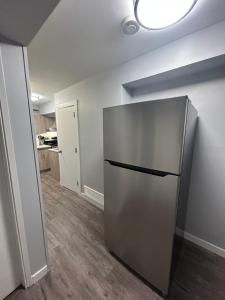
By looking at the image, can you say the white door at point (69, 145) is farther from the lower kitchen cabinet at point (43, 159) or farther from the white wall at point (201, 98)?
the lower kitchen cabinet at point (43, 159)

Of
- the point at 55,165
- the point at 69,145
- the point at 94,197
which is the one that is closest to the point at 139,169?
the point at 94,197

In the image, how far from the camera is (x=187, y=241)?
1816mm

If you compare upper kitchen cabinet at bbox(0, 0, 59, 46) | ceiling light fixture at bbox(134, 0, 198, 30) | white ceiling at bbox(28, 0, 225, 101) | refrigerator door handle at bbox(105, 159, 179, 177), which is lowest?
refrigerator door handle at bbox(105, 159, 179, 177)

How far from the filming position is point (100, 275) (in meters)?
1.40

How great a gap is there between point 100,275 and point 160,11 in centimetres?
234

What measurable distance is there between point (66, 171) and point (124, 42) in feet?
9.09

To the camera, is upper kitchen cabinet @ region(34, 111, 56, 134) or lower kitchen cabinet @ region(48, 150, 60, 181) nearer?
lower kitchen cabinet @ region(48, 150, 60, 181)

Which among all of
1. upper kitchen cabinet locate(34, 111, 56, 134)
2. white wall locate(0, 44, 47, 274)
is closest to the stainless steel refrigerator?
white wall locate(0, 44, 47, 274)

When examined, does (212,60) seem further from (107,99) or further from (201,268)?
(201,268)

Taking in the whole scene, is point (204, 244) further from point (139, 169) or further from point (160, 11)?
point (160, 11)

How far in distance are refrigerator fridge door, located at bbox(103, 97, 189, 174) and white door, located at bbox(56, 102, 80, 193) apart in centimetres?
167

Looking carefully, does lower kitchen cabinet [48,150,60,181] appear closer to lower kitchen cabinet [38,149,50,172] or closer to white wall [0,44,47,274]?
lower kitchen cabinet [38,149,50,172]

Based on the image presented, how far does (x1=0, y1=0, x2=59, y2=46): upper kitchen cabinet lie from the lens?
2.33 feet

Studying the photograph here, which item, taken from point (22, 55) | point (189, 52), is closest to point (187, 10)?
point (189, 52)
